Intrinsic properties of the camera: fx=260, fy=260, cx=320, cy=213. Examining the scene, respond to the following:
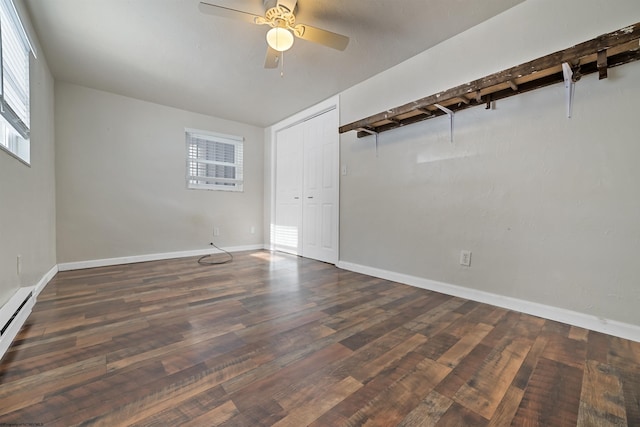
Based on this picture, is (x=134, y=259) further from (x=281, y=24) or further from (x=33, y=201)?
(x=281, y=24)

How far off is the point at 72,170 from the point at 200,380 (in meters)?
3.48

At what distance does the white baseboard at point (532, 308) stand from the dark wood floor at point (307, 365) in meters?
0.07

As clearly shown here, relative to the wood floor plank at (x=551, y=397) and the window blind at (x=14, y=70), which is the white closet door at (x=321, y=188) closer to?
the wood floor plank at (x=551, y=397)

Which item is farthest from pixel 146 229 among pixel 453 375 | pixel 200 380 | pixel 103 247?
pixel 453 375

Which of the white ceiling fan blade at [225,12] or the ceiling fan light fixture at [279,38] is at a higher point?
the white ceiling fan blade at [225,12]

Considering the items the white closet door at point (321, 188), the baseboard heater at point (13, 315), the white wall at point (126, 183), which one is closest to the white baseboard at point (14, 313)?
the baseboard heater at point (13, 315)

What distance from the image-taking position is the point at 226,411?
95 cm

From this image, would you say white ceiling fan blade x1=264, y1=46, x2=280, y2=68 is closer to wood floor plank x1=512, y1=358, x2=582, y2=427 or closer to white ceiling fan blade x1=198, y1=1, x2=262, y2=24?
white ceiling fan blade x1=198, y1=1, x2=262, y2=24

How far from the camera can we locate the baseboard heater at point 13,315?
1.32 meters

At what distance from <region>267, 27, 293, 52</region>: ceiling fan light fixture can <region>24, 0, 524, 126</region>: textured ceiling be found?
24 centimetres

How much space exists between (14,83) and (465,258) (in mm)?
3607

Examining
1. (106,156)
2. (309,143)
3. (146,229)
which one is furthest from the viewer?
(309,143)

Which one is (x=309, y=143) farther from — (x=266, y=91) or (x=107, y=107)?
(x=107, y=107)

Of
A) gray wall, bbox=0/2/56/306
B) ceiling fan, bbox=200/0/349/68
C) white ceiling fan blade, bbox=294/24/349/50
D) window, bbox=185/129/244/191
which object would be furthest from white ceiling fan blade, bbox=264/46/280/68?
window, bbox=185/129/244/191
